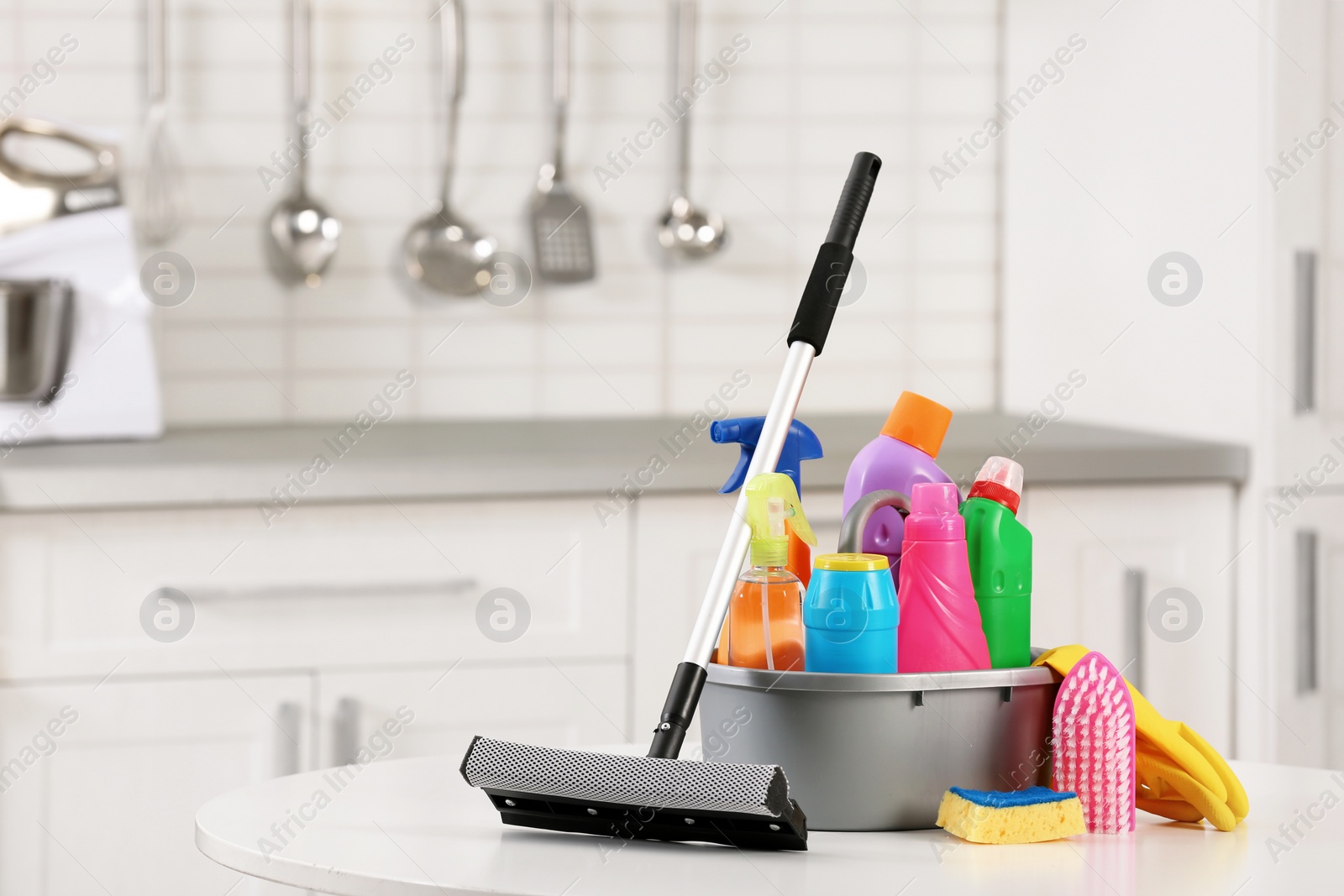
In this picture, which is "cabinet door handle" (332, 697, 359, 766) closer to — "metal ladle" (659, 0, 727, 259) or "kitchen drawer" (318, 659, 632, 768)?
"kitchen drawer" (318, 659, 632, 768)

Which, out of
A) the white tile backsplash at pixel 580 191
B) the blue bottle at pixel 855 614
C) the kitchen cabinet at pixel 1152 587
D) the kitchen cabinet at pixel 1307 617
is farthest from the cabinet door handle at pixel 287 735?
the kitchen cabinet at pixel 1307 617

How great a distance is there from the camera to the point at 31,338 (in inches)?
67.6

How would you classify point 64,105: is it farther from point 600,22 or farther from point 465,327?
point 600,22

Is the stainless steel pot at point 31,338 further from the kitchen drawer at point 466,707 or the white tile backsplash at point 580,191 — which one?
the kitchen drawer at point 466,707

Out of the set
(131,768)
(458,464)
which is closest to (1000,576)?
(458,464)

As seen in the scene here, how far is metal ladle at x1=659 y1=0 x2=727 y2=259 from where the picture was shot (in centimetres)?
221

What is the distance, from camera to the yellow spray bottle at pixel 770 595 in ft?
2.41

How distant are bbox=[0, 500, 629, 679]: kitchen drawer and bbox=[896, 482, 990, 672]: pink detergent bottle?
93 centimetres

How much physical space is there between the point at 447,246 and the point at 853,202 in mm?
1451

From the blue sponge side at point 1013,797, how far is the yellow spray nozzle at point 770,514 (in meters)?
0.15

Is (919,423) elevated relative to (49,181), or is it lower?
lower

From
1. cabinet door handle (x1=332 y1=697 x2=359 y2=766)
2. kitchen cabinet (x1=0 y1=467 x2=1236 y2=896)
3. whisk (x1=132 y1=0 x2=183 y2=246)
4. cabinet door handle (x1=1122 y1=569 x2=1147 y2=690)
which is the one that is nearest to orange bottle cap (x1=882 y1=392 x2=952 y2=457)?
kitchen cabinet (x1=0 y1=467 x2=1236 y2=896)

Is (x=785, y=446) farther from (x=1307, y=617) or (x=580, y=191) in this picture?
(x=580, y=191)

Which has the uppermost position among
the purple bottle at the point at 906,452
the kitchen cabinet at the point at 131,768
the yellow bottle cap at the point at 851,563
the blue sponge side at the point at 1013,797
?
the purple bottle at the point at 906,452
